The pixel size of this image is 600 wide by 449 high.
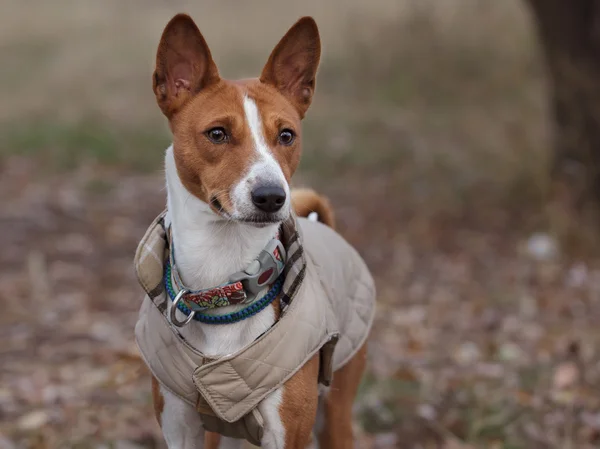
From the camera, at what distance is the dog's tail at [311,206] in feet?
12.0

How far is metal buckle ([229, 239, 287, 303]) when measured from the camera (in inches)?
112

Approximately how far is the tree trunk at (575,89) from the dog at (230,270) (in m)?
5.71

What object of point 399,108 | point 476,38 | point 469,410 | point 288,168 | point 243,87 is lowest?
point 399,108

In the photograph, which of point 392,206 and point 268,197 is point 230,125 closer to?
point 268,197

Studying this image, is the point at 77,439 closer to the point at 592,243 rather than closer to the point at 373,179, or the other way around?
the point at 592,243

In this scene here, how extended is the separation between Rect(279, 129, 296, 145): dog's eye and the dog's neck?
0.28 metres

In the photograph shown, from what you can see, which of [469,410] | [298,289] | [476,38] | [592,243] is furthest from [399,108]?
[298,289]

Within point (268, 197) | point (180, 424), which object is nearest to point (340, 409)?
point (180, 424)

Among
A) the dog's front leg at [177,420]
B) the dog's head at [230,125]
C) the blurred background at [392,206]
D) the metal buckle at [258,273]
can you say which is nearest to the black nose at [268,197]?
the dog's head at [230,125]

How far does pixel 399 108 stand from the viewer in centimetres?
1233

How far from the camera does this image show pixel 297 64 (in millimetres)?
3105

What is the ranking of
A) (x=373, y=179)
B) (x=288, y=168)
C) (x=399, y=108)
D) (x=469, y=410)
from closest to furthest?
(x=288, y=168) < (x=469, y=410) < (x=373, y=179) < (x=399, y=108)

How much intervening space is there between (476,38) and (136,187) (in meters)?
5.58

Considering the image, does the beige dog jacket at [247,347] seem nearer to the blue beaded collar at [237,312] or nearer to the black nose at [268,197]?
the blue beaded collar at [237,312]
